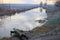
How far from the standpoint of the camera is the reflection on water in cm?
335

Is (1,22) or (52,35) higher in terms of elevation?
(1,22)

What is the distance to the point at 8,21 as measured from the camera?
341 centimetres

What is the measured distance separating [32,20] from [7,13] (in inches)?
24.1

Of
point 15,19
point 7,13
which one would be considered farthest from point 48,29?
point 7,13

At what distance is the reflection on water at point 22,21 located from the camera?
3350 millimetres

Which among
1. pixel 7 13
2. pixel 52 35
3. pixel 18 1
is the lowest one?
pixel 52 35

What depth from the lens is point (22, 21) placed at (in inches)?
138

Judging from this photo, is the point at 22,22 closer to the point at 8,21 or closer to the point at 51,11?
the point at 8,21

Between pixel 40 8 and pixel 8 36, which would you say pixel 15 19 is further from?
pixel 40 8

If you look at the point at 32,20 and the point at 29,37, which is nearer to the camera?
the point at 29,37

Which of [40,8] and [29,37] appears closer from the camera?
[29,37]

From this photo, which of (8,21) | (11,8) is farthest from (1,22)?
(11,8)

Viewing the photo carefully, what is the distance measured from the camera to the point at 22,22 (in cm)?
349

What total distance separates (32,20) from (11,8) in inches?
22.5
